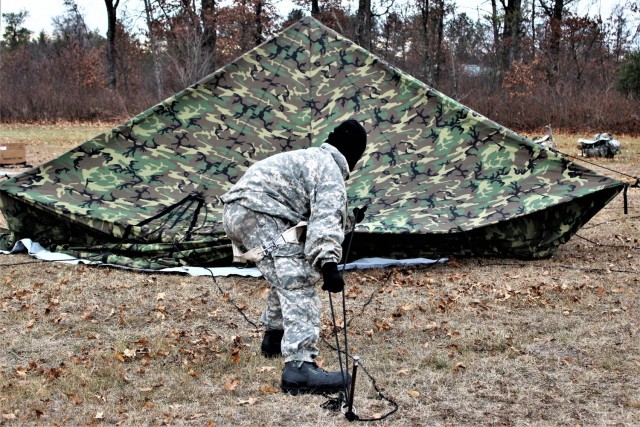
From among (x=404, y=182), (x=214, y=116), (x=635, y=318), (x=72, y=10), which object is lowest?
(x=635, y=318)

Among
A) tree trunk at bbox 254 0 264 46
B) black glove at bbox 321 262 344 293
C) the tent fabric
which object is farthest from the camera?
tree trunk at bbox 254 0 264 46

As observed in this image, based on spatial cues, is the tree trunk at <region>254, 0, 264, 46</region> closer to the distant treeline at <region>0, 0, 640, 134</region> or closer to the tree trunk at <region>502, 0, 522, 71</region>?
the distant treeline at <region>0, 0, 640, 134</region>

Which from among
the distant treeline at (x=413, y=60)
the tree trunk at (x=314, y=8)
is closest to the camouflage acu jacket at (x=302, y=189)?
the distant treeline at (x=413, y=60)

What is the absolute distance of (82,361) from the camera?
507 cm

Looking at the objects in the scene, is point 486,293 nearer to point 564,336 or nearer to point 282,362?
point 564,336

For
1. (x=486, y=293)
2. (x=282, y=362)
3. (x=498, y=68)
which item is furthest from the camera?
(x=498, y=68)

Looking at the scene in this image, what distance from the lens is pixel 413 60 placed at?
142 ft

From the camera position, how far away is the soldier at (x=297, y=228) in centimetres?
441

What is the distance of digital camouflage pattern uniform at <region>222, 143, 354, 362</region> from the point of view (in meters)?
4.42

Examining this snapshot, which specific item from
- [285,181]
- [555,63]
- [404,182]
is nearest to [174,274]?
[404,182]

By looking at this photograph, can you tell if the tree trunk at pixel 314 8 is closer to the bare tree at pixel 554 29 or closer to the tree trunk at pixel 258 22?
the tree trunk at pixel 258 22

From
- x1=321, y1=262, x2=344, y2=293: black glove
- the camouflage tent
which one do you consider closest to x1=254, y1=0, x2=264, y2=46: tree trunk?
the camouflage tent

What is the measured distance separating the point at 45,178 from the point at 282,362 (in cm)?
414

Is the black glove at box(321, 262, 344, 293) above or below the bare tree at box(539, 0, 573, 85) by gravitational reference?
below
